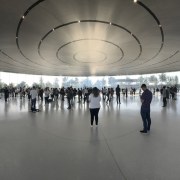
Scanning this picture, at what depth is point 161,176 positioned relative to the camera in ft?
12.2

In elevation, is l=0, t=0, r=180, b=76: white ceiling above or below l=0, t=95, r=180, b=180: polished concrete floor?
above

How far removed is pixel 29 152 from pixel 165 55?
27.5 m

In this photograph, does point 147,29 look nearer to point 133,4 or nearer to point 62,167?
point 133,4

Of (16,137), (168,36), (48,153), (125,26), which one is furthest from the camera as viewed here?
(168,36)

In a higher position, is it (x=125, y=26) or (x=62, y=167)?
(x=125, y=26)

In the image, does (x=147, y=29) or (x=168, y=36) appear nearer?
(x=147, y=29)

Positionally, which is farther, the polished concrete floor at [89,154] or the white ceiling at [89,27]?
the white ceiling at [89,27]

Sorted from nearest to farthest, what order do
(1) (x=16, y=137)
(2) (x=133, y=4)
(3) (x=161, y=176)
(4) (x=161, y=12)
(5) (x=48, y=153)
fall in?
(3) (x=161, y=176), (5) (x=48, y=153), (1) (x=16, y=137), (2) (x=133, y=4), (4) (x=161, y=12)

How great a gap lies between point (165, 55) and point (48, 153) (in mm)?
27338

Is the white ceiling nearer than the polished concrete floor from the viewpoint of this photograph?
No

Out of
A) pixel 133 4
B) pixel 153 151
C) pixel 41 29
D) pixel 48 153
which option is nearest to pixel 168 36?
pixel 133 4

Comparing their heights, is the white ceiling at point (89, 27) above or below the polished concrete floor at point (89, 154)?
above

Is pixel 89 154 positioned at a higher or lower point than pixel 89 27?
lower

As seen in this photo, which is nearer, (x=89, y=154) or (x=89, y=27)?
(x=89, y=154)
